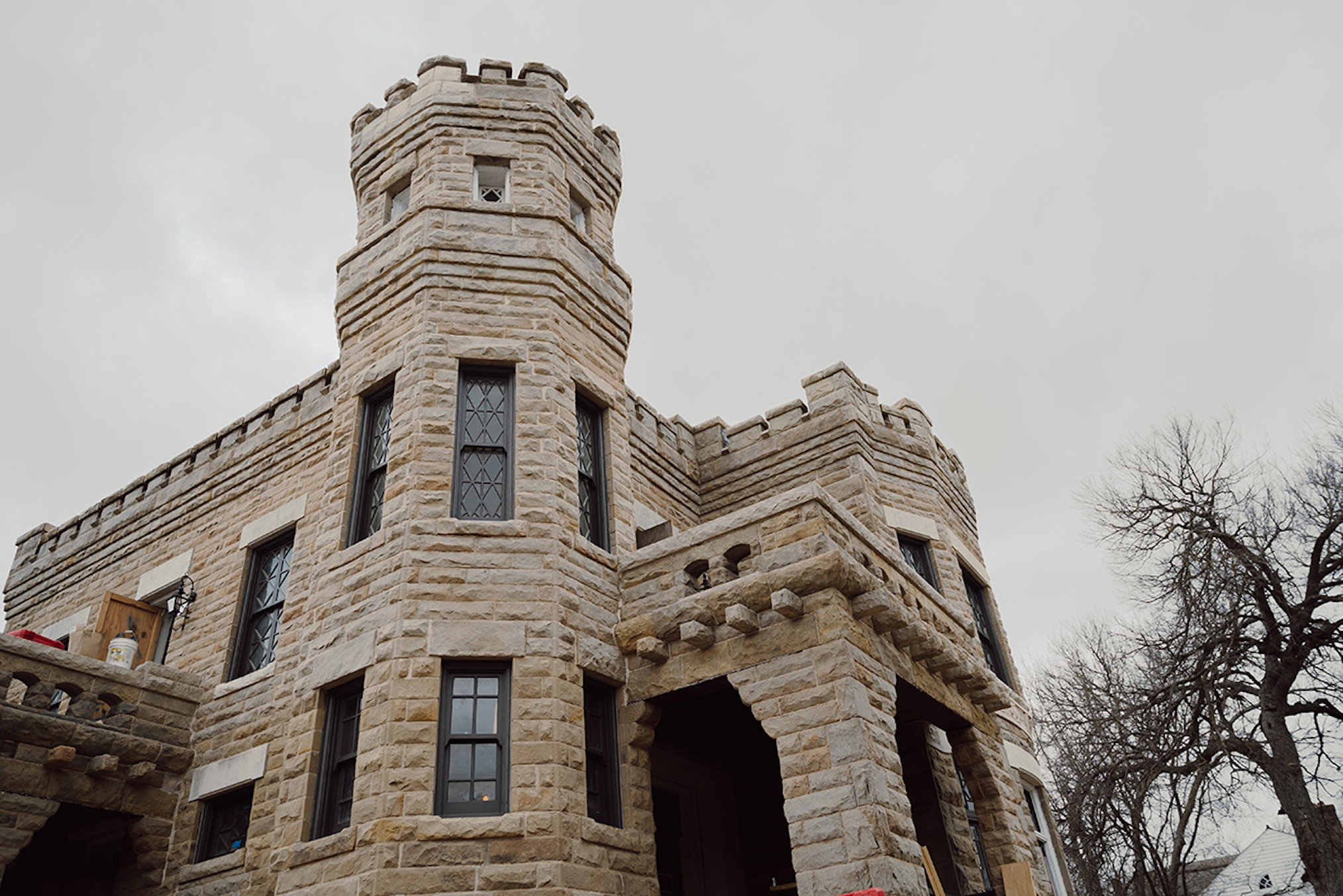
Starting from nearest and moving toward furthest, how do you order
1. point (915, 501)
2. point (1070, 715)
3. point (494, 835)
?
point (494, 835) → point (915, 501) → point (1070, 715)

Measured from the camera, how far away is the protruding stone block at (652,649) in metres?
8.55

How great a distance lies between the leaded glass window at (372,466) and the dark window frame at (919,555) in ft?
24.2

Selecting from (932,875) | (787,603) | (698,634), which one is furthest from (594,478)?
(932,875)

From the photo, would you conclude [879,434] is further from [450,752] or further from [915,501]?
[450,752]

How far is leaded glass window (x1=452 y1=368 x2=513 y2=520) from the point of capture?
9141mm

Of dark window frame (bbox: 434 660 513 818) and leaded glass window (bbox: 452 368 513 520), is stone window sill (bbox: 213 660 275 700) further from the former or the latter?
dark window frame (bbox: 434 660 513 818)

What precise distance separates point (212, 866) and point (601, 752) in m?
4.71

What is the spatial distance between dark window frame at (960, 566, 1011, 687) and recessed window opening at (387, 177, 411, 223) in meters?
9.65

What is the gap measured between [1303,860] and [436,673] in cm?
1400

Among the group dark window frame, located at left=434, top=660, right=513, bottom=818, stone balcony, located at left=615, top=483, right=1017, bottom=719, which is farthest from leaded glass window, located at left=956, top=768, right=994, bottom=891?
dark window frame, located at left=434, top=660, right=513, bottom=818

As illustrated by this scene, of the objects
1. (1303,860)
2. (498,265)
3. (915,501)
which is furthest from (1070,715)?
(498,265)

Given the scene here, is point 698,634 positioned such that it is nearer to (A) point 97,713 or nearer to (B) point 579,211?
(B) point 579,211

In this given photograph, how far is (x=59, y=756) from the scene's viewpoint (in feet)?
30.6

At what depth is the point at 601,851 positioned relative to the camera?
25.2 feet
